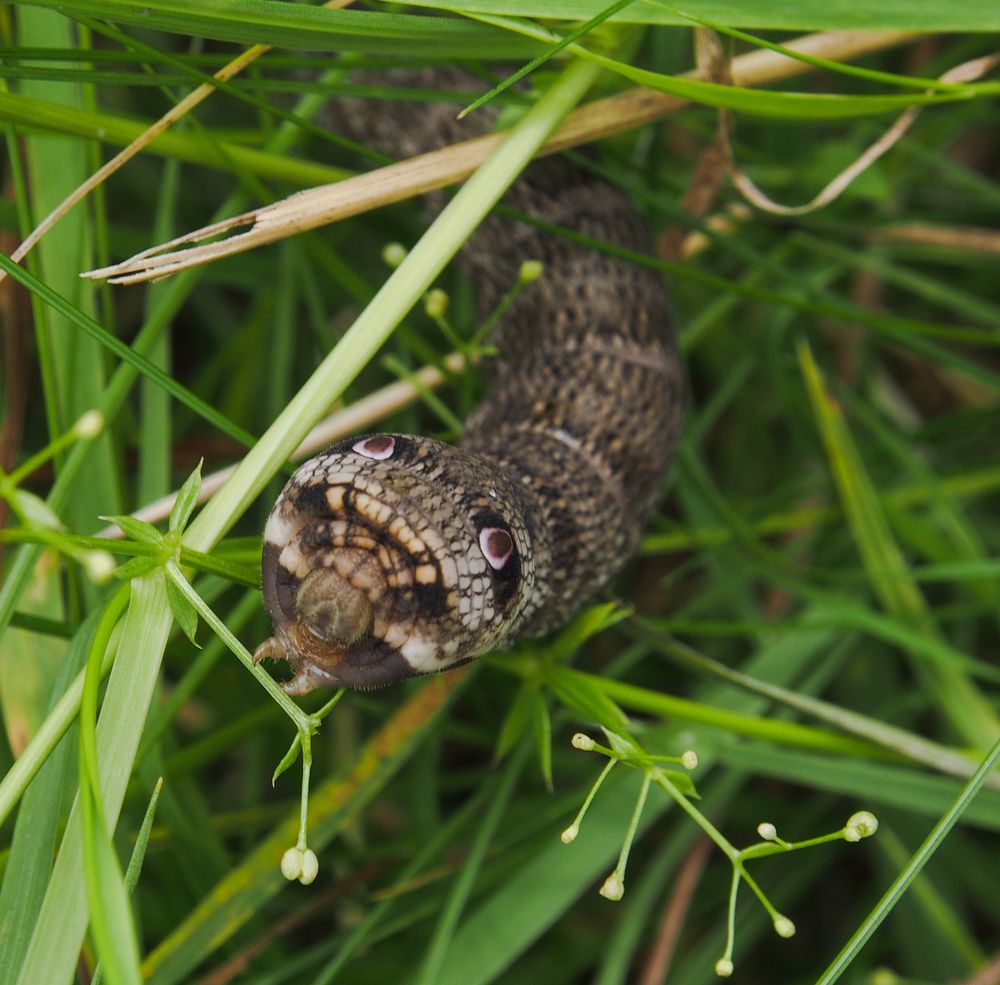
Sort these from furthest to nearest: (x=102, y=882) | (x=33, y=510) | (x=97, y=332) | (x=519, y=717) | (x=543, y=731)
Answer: (x=519, y=717) < (x=543, y=731) < (x=97, y=332) < (x=102, y=882) < (x=33, y=510)

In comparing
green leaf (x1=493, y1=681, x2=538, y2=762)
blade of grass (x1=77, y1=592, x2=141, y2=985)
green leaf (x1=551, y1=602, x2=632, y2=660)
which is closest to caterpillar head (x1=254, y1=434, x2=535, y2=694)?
blade of grass (x1=77, y1=592, x2=141, y2=985)

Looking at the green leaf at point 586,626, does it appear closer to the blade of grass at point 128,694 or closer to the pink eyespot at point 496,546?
the pink eyespot at point 496,546

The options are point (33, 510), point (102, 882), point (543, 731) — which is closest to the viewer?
point (33, 510)

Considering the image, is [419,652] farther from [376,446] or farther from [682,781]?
[682,781]

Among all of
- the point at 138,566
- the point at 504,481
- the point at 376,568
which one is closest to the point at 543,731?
the point at 504,481

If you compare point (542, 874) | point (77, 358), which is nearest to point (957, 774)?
point (542, 874)

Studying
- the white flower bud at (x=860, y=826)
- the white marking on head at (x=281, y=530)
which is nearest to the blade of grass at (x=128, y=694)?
the white marking on head at (x=281, y=530)

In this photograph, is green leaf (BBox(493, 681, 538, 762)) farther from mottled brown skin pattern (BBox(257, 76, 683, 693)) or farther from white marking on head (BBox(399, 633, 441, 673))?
white marking on head (BBox(399, 633, 441, 673))

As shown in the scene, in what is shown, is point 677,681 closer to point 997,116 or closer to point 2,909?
point 997,116
